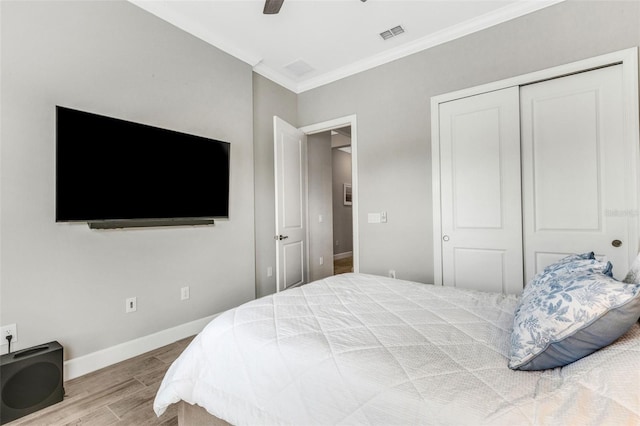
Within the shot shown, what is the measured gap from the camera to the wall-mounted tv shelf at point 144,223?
84.8 inches

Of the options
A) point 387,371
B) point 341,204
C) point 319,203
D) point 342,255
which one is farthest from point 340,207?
point 387,371

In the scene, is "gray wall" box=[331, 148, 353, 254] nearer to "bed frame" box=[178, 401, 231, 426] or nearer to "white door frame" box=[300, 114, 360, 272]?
"white door frame" box=[300, 114, 360, 272]

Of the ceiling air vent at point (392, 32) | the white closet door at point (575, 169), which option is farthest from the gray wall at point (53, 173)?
the white closet door at point (575, 169)

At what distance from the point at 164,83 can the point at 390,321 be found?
8.69 ft

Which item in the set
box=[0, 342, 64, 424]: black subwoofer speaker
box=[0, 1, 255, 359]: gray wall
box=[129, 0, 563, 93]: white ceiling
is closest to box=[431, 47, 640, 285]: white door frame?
box=[129, 0, 563, 93]: white ceiling

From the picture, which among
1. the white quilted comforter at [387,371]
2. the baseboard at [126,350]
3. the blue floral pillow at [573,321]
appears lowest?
the baseboard at [126,350]

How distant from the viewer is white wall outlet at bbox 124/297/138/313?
2.35 m

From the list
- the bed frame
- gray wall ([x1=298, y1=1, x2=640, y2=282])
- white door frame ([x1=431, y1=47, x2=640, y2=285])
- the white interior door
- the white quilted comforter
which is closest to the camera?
the white quilted comforter

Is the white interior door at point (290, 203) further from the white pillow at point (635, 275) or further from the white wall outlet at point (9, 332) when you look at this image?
the white pillow at point (635, 275)

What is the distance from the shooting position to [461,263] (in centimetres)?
288

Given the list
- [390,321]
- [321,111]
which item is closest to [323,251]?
[321,111]

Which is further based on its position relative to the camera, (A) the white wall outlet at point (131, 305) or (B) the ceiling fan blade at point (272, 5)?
(A) the white wall outlet at point (131, 305)

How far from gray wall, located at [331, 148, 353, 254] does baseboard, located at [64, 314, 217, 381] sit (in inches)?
187

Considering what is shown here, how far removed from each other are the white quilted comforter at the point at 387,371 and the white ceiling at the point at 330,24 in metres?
2.47
